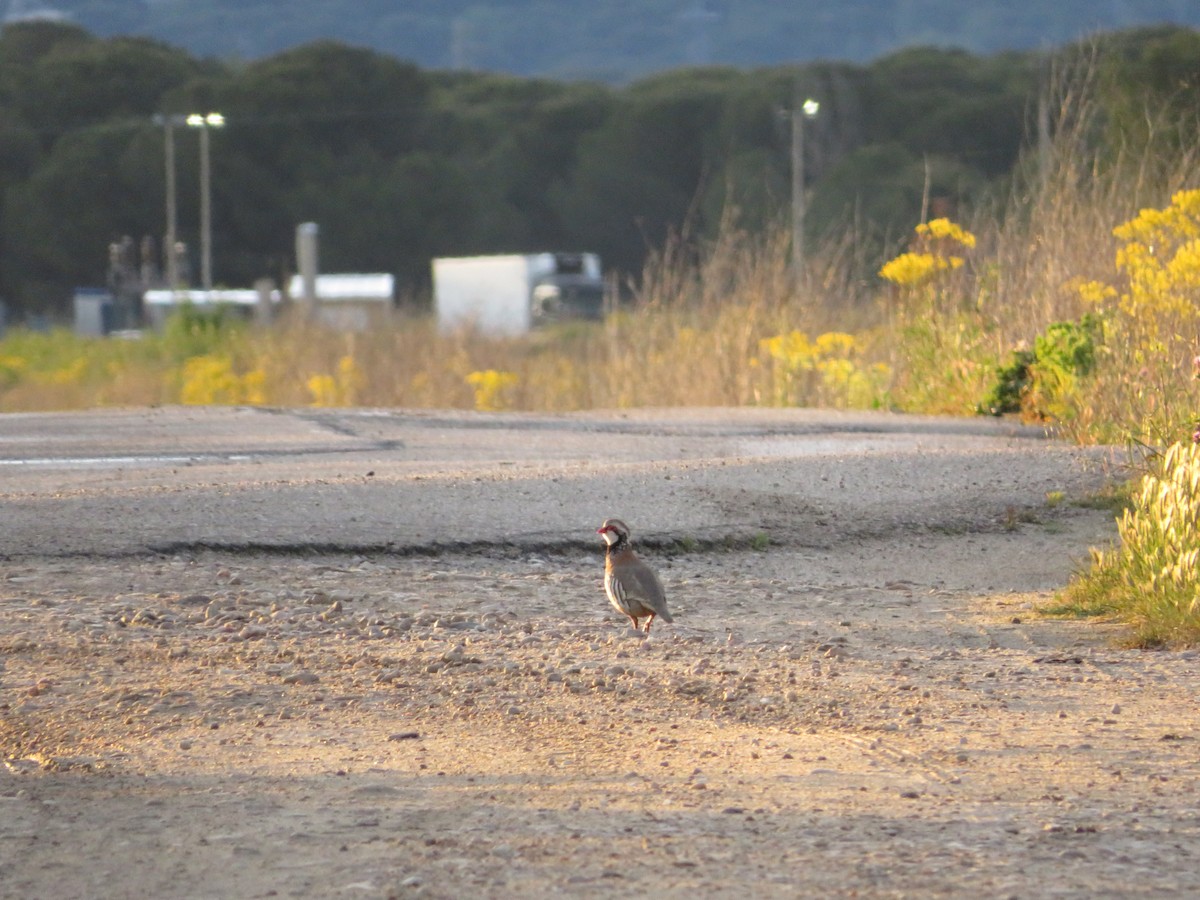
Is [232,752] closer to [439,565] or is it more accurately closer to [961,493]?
[439,565]

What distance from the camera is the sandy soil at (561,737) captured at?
355cm

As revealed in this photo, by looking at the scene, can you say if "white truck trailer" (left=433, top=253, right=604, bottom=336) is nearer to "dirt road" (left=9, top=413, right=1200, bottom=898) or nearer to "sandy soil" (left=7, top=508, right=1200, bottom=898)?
"dirt road" (left=9, top=413, right=1200, bottom=898)

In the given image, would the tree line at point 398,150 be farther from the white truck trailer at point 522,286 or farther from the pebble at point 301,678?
the pebble at point 301,678

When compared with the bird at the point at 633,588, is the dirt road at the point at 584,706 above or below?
below

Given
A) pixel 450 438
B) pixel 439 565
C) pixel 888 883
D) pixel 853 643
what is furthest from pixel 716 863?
pixel 450 438

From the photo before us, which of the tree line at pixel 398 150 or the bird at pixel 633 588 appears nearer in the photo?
the bird at pixel 633 588

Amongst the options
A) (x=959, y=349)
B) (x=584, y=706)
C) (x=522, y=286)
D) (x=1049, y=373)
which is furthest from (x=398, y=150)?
(x=584, y=706)

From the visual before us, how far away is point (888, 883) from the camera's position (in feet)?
11.2

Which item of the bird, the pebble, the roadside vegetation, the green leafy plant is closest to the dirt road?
the pebble

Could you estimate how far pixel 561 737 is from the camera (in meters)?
4.58

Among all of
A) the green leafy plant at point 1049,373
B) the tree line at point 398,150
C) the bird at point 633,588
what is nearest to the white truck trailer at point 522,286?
the tree line at point 398,150

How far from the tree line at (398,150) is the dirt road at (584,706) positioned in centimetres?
3885

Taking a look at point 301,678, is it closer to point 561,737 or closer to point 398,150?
point 561,737

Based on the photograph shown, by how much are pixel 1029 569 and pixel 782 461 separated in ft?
6.48
